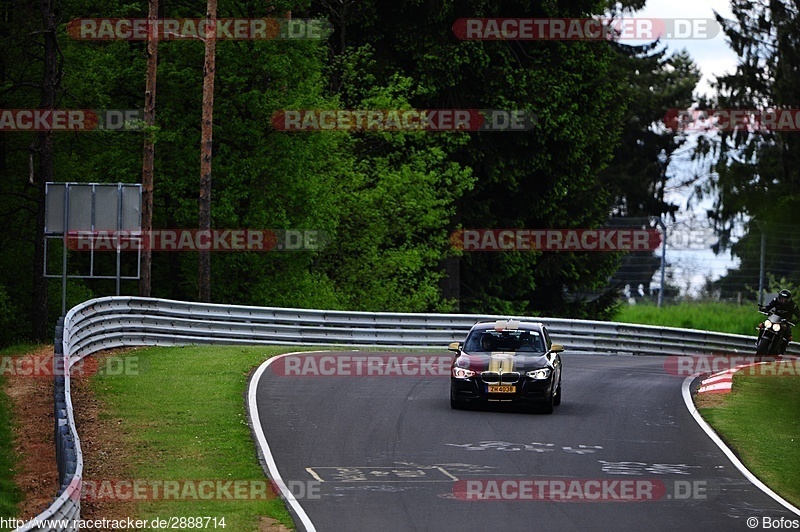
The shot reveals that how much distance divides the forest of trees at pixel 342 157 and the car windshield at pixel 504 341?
11261 mm

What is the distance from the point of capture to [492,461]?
18094 millimetres

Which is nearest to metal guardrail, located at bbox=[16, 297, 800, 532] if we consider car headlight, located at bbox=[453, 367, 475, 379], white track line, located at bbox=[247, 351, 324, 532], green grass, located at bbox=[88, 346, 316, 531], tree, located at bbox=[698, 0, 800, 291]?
green grass, located at bbox=[88, 346, 316, 531]

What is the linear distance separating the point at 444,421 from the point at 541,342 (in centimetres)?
279

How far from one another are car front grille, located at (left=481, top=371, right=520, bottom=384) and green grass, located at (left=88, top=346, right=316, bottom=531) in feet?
13.2

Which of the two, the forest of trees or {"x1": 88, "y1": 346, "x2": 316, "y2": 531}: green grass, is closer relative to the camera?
{"x1": 88, "y1": 346, "x2": 316, "y2": 531}: green grass

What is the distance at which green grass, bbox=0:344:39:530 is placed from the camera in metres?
15.8

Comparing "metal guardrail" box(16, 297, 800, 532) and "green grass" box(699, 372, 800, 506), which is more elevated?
"metal guardrail" box(16, 297, 800, 532)

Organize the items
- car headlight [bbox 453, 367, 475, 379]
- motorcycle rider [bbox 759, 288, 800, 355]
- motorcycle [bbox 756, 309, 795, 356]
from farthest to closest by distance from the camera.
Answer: motorcycle [bbox 756, 309, 795, 356]
motorcycle rider [bbox 759, 288, 800, 355]
car headlight [bbox 453, 367, 475, 379]

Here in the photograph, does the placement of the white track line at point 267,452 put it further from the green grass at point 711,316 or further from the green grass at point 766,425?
the green grass at point 711,316

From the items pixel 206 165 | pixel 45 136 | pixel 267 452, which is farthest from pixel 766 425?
pixel 45 136

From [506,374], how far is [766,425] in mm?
4765

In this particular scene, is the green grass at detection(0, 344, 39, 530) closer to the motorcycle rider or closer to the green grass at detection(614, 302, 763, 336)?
the motorcycle rider

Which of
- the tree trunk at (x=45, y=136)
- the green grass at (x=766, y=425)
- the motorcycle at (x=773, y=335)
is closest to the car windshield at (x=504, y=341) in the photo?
the green grass at (x=766, y=425)

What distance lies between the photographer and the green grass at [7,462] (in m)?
15.8
